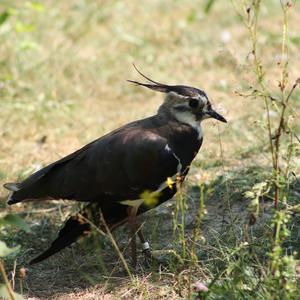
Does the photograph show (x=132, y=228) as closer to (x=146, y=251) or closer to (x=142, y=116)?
(x=146, y=251)

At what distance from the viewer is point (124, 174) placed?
185 inches

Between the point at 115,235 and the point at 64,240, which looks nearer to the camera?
the point at 64,240

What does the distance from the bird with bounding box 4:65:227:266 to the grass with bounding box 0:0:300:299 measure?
19cm

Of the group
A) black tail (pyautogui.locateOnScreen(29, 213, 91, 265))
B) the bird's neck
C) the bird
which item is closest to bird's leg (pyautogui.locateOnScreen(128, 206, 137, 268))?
the bird

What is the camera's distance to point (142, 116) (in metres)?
7.46

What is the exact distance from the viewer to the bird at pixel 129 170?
466 cm

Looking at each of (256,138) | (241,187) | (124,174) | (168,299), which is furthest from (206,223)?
(256,138)

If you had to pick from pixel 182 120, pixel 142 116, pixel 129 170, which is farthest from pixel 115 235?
pixel 142 116

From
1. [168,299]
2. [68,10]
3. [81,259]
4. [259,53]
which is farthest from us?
[68,10]

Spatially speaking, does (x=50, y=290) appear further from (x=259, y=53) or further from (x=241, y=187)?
(x=259, y=53)

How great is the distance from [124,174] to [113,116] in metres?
2.90

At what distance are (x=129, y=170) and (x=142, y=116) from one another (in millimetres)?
2789

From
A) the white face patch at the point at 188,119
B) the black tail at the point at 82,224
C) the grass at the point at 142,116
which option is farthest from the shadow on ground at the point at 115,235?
the white face patch at the point at 188,119

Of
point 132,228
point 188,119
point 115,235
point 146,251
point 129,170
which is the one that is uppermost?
point 188,119
